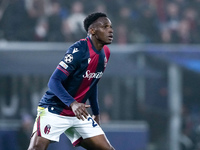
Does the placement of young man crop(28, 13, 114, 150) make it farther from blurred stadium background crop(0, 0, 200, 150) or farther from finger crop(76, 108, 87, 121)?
blurred stadium background crop(0, 0, 200, 150)

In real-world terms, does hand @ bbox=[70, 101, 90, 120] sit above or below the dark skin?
below

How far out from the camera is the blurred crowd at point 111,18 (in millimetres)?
10484

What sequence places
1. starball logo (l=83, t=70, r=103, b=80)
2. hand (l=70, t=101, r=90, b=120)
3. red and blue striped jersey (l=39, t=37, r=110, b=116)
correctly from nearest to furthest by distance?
hand (l=70, t=101, r=90, b=120), red and blue striped jersey (l=39, t=37, r=110, b=116), starball logo (l=83, t=70, r=103, b=80)

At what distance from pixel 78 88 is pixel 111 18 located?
5980 mm

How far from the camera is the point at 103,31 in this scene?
17.6ft

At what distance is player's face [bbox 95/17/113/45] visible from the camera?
5.36 metres

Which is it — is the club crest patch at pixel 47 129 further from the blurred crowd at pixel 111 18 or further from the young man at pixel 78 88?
the blurred crowd at pixel 111 18

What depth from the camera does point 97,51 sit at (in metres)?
5.42

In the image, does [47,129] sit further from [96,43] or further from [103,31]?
[103,31]

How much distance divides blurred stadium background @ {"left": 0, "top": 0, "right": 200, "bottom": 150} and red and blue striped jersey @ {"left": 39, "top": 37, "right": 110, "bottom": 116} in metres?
4.11

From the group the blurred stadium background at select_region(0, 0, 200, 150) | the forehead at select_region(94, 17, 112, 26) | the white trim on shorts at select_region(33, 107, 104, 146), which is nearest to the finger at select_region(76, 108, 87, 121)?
the white trim on shorts at select_region(33, 107, 104, 146)

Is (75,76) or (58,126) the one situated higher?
(75,76)

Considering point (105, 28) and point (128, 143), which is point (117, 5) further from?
point (105, 28)

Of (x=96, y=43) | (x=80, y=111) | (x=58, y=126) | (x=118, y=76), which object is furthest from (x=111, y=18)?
(x=80, y=111)
